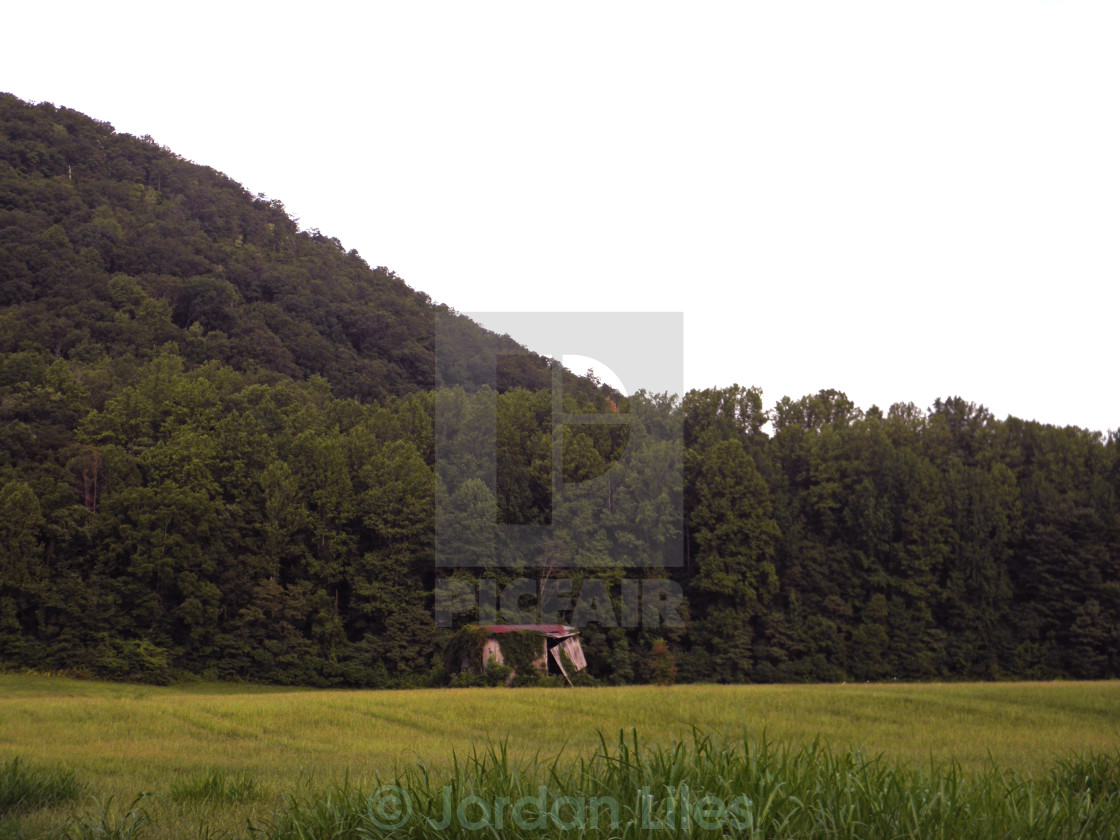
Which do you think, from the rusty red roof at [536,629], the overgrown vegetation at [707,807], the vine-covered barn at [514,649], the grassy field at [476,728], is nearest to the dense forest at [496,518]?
the vine-covered barn at [514,649]

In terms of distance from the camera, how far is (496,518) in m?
41.5

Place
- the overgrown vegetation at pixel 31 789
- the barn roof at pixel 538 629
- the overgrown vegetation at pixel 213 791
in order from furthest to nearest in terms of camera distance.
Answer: the barn roof at pixel 538 629 → the overgrown vegetation at pixel 213 791 → the overgrown vegetation at pixel 31 789

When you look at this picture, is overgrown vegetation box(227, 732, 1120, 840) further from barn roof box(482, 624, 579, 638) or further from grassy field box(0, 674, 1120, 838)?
barn roof box(482, 624, 579, 638)

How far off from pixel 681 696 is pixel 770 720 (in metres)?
3.84

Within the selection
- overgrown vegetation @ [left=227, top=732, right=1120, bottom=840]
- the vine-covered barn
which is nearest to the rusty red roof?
the vine-covered barn

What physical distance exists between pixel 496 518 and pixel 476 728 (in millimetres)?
25693

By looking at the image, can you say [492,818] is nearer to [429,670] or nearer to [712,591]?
[429,670]

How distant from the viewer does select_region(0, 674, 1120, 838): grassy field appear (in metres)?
9.34

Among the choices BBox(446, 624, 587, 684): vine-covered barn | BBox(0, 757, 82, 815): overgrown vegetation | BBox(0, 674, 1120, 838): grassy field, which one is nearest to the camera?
BBox(0, 757, 82, 815): overgrown vegetation

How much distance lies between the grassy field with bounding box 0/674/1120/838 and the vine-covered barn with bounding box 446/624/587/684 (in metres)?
8.82

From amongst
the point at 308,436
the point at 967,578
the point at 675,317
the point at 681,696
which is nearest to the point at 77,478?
the point at 308,436

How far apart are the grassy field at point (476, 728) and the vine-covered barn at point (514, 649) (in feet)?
28.9

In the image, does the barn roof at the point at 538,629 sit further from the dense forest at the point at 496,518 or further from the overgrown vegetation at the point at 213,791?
the overgrown vegetation at the point at 213,791

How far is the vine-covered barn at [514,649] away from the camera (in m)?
31.7
